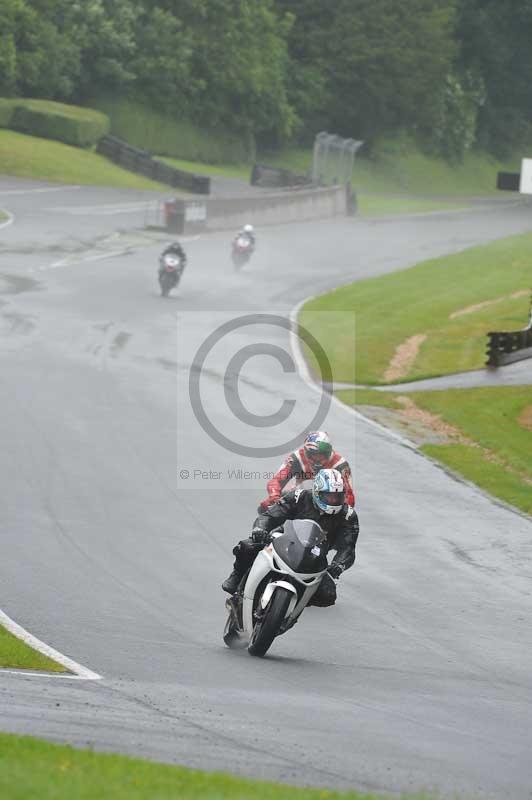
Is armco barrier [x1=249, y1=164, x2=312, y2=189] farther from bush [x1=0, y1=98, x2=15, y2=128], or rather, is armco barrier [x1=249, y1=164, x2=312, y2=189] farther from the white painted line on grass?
the white painted line on grass

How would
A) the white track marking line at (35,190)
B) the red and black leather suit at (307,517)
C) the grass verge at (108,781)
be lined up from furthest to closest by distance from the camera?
1. the white track marking line at (35,190)
2. the red and black leather suit at (307,517)
3. the grass verge at (108,781)

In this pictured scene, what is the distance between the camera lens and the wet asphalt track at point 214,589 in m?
9.64

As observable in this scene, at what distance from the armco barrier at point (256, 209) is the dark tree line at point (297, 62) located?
18485mm

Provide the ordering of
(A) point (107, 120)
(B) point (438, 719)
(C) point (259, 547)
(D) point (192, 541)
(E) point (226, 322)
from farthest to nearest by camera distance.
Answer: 1. (A) point (107, 120)
2. (E) point (226, 322)
3. (D) point (192, 541)
4. (C) point (259, 547)
5. (B) point (438, 719)

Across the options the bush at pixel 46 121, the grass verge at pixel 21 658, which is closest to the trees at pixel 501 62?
the bush at pixel 46 121

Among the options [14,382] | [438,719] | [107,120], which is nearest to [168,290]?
[14,382]

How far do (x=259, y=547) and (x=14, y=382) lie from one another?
14.3m

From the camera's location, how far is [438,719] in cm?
1074

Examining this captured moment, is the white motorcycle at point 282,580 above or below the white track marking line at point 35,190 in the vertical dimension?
above

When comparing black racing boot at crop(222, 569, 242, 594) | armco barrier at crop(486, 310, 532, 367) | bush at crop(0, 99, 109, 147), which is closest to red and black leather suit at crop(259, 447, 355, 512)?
black racing boot at crop(222, 569, 242, 594)

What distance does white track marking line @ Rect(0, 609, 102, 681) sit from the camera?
443 inches

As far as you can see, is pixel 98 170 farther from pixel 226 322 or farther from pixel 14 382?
pixel 14 382

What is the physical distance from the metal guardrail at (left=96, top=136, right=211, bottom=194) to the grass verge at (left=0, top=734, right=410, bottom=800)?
6238cm

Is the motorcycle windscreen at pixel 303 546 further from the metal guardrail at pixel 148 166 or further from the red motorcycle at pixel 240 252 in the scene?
the metal guardrail at pixel 148 166
